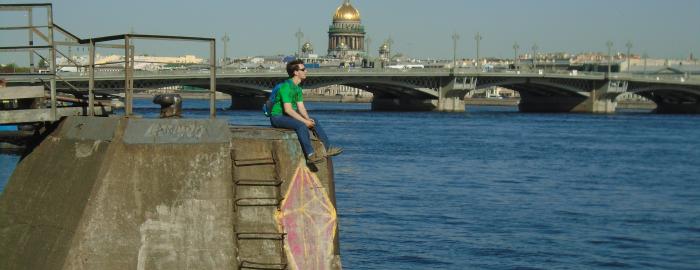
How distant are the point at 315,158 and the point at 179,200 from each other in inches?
39.4

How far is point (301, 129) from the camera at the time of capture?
856 cm

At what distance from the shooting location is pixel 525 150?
52094 mm

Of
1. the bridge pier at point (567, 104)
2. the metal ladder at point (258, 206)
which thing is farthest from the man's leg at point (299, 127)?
the bridge pier at point (567, 104)

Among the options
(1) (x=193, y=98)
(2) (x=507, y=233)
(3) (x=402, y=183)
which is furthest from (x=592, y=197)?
(1) (x=193, y=98)

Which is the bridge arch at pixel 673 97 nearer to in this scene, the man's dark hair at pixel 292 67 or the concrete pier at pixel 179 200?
the man's dark hair at pixel 292 67

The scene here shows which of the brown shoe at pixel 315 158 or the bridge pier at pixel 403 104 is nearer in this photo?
the brown shoe at pixel 315 158

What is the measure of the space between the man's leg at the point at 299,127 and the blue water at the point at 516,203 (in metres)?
9.67

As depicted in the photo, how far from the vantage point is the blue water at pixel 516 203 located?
20203 mm

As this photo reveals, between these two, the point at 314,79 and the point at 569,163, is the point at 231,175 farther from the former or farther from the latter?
the point at 314,79

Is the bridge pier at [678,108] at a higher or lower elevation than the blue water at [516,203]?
lower

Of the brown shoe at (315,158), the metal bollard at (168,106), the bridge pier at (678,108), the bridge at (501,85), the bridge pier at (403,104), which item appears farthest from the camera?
the bridge pier at (678,108)

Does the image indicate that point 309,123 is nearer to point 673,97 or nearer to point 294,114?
point 294,114

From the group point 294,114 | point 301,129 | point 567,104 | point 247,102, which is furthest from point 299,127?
point 567,104

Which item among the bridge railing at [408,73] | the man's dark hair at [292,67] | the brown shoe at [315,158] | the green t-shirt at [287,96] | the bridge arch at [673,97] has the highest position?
the man's dark hair at [292,67]
